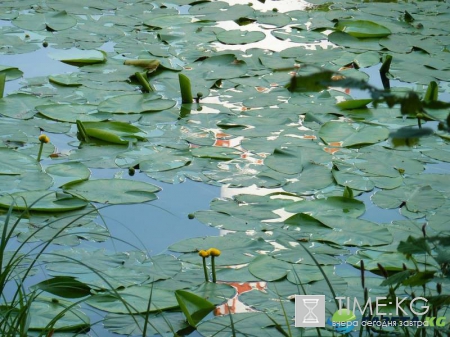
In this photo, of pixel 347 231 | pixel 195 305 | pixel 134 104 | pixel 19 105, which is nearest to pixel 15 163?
pixel 19 105

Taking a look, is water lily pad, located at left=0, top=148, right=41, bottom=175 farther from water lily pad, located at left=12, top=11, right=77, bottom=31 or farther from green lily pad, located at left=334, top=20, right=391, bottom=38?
green lily pad, located at left=334, top=20, right=391, bottom=38

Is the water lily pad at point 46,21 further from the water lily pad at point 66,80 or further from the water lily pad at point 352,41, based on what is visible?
the water lily pad at point 352,41

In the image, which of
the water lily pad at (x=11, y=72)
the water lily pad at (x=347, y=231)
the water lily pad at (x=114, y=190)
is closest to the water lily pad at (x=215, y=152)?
the water lily pad at (x=114, y=190)

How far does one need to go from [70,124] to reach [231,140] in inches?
23.3

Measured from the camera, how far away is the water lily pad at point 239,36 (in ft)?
11.7

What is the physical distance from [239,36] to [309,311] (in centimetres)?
216

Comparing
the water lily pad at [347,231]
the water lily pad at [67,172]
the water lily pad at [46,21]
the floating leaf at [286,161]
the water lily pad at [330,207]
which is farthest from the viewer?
the water lily pad at [46,21]

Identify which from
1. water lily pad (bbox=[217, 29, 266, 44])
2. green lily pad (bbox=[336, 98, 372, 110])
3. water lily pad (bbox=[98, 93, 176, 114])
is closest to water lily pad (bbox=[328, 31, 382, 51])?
water lily pad (bbox=[217, 29, 266, 44])

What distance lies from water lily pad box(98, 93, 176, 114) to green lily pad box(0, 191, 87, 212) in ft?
2.13

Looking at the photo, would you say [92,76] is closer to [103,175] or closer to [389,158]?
[103,175]

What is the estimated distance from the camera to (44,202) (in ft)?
7.22

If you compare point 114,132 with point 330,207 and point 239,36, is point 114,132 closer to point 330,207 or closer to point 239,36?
point 330,207

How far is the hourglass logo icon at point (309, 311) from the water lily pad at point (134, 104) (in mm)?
1315

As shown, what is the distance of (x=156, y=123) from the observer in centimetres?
277
